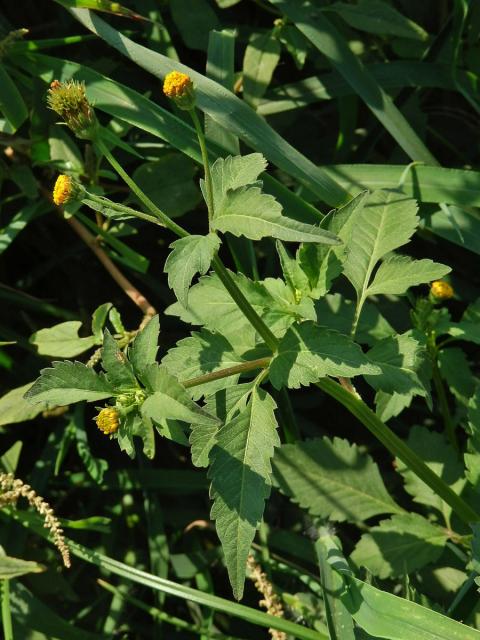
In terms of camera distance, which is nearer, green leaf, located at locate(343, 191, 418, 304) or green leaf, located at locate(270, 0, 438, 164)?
green leaf, located at locate(343, 191, 418, 304)

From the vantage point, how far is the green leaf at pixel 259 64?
2.16m

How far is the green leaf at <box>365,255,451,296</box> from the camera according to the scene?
171cm

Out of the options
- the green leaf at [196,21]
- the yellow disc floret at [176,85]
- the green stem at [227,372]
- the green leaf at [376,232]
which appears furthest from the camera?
the green leaf at [196,21]

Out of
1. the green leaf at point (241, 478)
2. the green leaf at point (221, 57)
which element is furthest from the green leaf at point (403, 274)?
the green leaf at point (221, 57)

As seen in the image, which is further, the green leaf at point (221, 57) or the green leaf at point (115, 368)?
the green leaf at point (221, 57)

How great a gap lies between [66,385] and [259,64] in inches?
46.4

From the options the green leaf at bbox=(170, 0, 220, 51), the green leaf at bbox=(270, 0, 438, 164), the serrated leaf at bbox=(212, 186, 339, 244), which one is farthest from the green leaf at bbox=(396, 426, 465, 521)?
the green leaf at bbox=(170, 0, 220, 51)

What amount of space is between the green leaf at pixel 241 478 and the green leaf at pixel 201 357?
4.4 inches

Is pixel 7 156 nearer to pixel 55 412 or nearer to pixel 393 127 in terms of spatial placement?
pixel 55 412

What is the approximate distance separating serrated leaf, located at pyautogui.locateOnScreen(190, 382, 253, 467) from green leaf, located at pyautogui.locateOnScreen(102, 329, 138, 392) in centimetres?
16

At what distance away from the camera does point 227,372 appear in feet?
4.88

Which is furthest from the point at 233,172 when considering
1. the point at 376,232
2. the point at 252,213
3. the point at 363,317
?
the point at 363,317

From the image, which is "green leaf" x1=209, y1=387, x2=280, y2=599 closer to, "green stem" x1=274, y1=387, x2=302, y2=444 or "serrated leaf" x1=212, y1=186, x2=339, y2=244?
"serrated leaf" x1=212, y1=186, x2=339, y2=244

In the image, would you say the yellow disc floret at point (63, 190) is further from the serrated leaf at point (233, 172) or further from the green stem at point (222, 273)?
the serrated leaf at point (233, 172)
